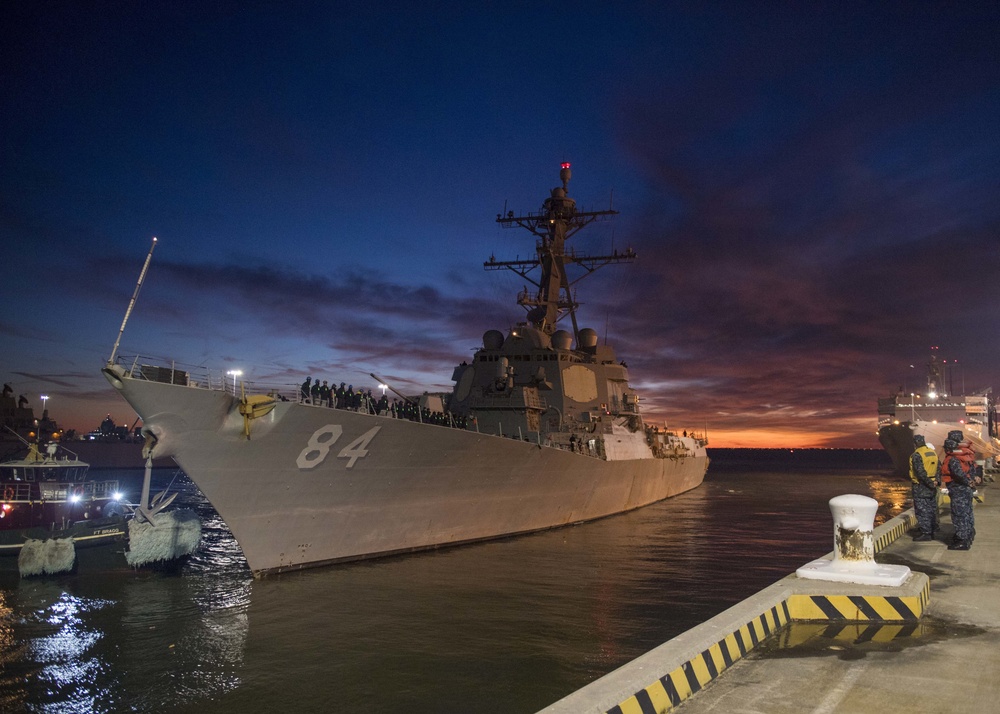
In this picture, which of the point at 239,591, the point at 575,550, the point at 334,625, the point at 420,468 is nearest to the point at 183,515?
the point at 239,591

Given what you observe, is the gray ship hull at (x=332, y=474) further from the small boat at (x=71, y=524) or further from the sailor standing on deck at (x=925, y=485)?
the sailor standing on deck at (x=925, y=485)

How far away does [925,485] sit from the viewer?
316 inches

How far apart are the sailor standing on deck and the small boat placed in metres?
13.5

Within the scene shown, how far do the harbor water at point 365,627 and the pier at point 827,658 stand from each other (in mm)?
2832

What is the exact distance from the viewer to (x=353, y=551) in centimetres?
1271

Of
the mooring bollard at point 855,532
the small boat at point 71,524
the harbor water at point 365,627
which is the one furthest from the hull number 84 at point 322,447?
the mooring bollard at point 855,532

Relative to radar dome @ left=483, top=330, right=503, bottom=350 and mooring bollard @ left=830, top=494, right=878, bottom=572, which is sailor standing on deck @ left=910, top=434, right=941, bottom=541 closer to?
mooring bollard @ left=830, top=494, right=878, bottom=572

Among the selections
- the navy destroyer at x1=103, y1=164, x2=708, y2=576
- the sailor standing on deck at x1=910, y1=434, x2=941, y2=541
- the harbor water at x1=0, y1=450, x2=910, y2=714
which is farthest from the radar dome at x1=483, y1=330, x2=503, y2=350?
the sailor standing on deck at x1=910, y1=434, x2=941, y2=541

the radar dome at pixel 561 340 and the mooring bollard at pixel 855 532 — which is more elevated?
the radar dome at pixel 561 340

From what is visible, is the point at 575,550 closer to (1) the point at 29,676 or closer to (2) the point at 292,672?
(2) the point at 292,672

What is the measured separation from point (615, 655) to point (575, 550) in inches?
305

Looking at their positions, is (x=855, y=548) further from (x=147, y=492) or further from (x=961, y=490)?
(x=147, y=492)

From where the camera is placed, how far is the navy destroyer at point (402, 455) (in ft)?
35.2

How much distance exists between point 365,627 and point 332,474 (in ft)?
11.8
